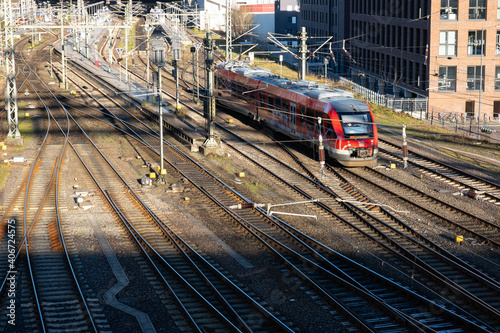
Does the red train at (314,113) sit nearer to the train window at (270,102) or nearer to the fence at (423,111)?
the train window at (270,102)

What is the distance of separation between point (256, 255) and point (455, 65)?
42156 mm

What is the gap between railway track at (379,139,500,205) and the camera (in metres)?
24.1

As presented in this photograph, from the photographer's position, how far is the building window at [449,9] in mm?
53625

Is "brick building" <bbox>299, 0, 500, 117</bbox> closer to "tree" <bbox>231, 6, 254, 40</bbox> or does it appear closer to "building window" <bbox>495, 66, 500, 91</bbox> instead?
"building window" <bbox>495, 66, 500, 91</bbox>

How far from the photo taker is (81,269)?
55.5ft

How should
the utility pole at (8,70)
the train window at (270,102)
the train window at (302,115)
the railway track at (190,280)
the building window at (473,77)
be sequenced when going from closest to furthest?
the railway track at (190,280), the train window at (302,115), the utility pole at (8,70), the train window at (270,102), the building window at (473,77)

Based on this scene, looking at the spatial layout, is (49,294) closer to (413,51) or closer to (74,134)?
(74,134)

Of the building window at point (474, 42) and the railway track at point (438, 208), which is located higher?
the building window at point (474, 42)

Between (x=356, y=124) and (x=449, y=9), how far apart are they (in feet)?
101

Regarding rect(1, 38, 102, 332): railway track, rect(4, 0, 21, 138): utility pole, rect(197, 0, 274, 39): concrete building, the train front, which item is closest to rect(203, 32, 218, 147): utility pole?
the train front

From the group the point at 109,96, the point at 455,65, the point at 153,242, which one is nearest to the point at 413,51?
the point at 455,65

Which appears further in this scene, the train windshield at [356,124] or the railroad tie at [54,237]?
the train windshield at [356,124]

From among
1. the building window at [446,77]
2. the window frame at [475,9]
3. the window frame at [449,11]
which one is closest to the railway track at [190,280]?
the building window at [446,77]

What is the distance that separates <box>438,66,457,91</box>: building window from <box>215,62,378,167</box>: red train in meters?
21.7
